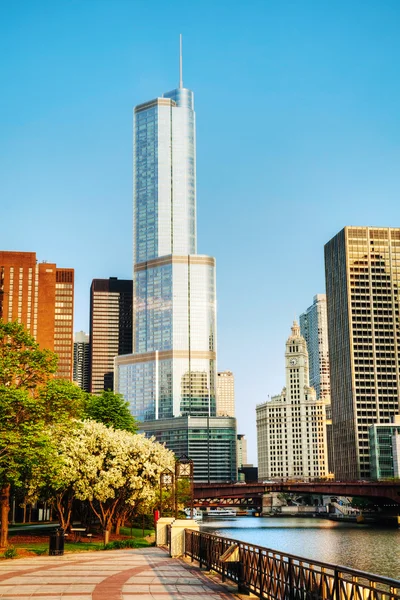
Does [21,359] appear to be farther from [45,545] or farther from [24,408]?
[45,545]

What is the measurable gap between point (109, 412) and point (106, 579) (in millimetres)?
66488

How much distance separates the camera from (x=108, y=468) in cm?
6506

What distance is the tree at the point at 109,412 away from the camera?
308ft

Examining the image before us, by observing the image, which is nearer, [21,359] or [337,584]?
[337,584]

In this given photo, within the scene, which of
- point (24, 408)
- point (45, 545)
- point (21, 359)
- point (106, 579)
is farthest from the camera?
point (45, 545)

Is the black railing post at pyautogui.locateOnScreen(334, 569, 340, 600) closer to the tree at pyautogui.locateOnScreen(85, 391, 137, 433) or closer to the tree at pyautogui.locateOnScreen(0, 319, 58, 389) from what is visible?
the tree at pyautogui.locateOnScreen(0, 319, 58, 389)

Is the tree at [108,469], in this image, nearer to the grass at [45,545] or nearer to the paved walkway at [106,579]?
the grass at [45,545]

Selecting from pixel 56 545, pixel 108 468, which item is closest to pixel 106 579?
pixel 56 545

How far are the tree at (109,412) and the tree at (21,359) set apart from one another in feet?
136

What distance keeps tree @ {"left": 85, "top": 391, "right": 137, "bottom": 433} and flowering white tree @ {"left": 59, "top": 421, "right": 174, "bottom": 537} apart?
24.0 metres

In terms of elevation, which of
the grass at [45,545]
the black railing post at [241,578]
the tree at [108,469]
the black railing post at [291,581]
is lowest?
the grass at [45,545]

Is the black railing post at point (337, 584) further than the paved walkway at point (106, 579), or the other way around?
the paved walkway at point (106, 579)

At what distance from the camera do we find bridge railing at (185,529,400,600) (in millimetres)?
15945

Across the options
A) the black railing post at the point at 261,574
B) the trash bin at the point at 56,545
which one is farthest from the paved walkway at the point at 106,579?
the trash bin at the point at 56,545
